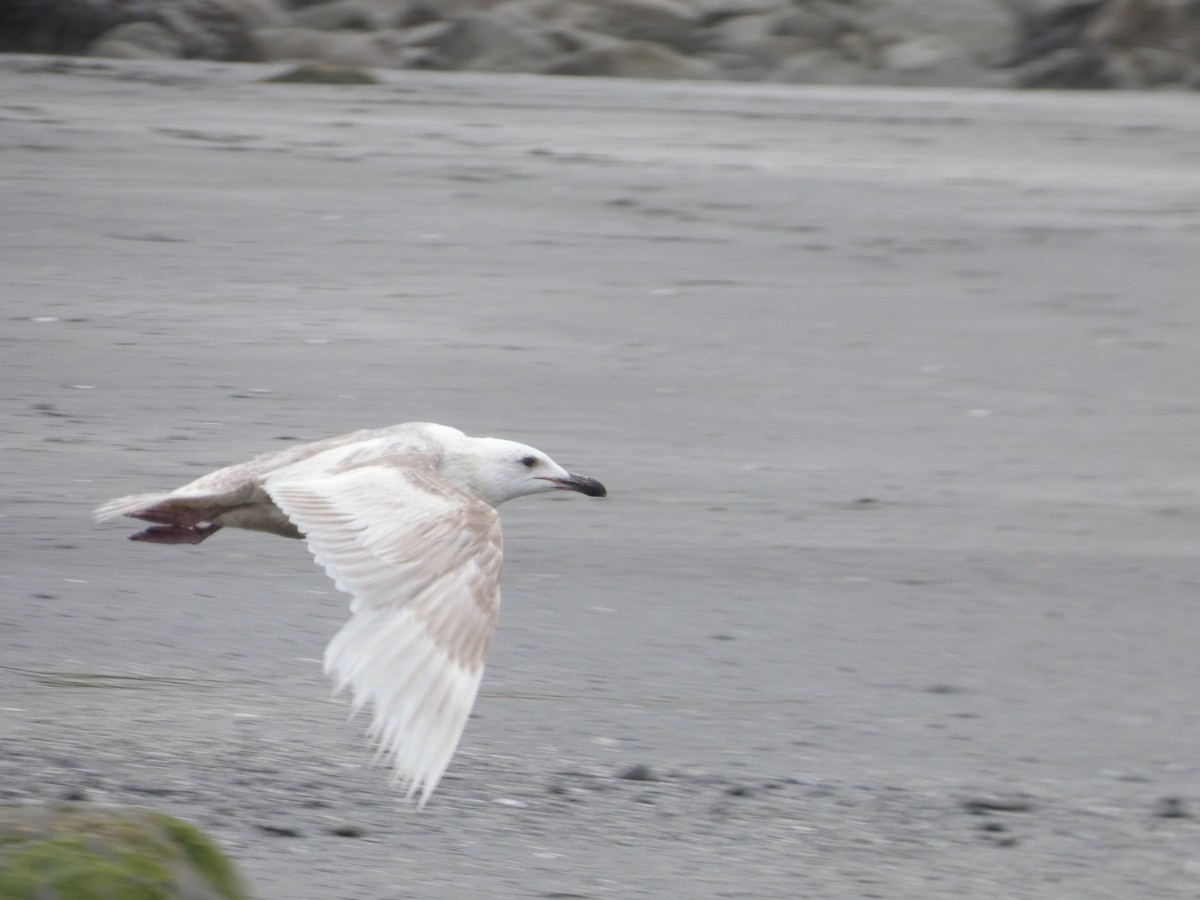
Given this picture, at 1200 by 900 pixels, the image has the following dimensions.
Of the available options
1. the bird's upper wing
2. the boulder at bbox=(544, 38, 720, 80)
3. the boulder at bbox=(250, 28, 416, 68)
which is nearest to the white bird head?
the bird's upper wing

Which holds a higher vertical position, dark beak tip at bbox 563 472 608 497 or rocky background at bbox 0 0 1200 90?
rocky background at bbox 0 0 1200 90

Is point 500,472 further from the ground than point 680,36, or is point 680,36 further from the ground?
point 680,36

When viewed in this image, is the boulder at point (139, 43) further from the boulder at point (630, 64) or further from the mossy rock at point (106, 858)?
the mossy rock at point (106, 858)

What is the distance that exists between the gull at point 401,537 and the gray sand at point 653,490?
1.34 feet

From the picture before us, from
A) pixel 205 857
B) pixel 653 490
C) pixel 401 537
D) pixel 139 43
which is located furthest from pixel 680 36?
pixel 205 857

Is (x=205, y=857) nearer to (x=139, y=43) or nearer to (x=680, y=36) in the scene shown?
(x=139, y=43)

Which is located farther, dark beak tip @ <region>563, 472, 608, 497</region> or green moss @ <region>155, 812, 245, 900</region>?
dark beak tip @ <region>563, 472, 608, 497</region>

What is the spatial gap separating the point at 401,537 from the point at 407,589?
0.19 meters

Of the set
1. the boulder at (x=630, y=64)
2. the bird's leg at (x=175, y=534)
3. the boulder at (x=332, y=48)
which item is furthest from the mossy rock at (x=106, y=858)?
the boulder at (x=332, y=48)

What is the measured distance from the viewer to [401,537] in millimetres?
5121

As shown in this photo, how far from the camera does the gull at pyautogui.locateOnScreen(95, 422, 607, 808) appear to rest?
4582 mm

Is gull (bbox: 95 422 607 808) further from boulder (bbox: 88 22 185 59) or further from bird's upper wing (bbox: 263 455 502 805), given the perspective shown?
boulder (bbox: 88 22 185 59)

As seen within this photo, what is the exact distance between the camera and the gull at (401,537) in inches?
180

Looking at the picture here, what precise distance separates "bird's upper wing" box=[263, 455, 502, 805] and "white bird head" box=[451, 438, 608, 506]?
29 centimetres
